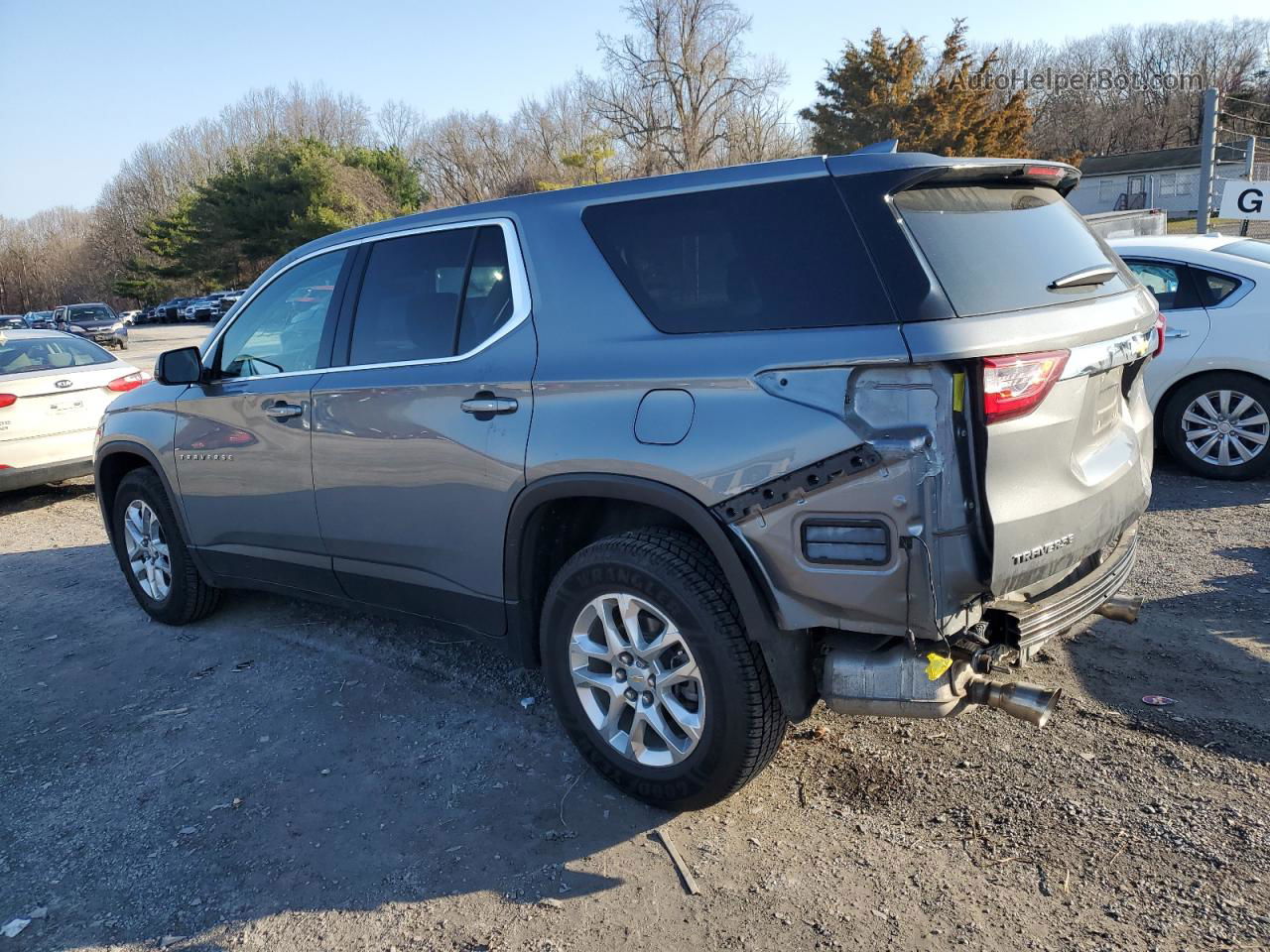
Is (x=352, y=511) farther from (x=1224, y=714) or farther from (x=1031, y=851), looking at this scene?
(x=1224, y=714)

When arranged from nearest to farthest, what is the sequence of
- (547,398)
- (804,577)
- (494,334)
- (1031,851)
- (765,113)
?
(804,577)
(1031,851)
(547,398)
(494,334)
(765,113)

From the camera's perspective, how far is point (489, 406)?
3348 millimetres

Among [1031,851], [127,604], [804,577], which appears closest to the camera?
[804,577]

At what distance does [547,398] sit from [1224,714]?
272cm

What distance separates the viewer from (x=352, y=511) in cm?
393

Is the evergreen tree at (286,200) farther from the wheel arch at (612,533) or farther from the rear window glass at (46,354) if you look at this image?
the wheel arch at (612,533)

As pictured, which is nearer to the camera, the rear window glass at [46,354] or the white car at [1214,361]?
the white car at [1214,361]

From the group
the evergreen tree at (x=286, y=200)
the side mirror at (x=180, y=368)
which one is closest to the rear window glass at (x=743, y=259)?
the side mirror at (x=180, y=368)

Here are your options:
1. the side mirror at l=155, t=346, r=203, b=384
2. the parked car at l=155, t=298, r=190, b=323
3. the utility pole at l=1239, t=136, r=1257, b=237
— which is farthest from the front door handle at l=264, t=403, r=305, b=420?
the parked car at l=155, t=298, r=190, b=323

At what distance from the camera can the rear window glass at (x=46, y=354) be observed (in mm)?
8634

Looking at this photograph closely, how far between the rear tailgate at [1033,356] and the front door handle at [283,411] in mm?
2664

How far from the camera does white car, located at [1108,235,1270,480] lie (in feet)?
21.2

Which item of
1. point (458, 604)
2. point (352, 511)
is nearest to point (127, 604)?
point (352, 511)

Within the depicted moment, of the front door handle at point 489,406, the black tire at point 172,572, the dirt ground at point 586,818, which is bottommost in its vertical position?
the dirt ground at point 586,818
